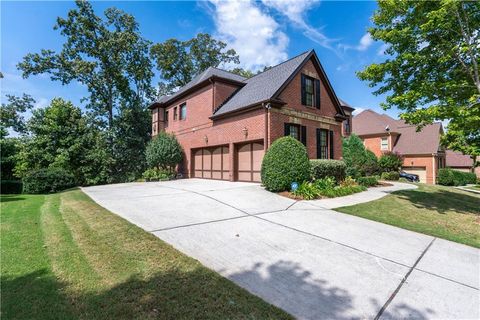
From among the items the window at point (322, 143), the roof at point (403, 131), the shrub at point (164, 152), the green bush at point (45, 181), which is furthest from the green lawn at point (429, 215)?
the roof at point (403, 131)

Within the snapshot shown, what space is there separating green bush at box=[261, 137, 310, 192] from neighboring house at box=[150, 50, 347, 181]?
89.1 inches

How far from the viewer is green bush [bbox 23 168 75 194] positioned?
14.5 m

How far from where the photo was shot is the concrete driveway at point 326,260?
3176 millimetres

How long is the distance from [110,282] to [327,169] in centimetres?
1172

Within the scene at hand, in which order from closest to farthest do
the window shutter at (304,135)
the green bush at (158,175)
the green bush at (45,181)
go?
1. the green bush at (45,181)
2. the window shutter at (304,135)
3. the green bush at (158,175)

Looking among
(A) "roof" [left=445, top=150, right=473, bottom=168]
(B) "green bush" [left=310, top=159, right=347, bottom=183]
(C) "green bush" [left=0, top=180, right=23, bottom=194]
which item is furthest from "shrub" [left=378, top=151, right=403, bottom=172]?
(C) "green bush" [left=0, top=180, right=23, bottom=194]

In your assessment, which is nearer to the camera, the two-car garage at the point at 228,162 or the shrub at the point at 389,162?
the two-car garage at the point at 228,162

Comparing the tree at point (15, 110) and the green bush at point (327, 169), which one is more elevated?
the tree at point (15, 110)

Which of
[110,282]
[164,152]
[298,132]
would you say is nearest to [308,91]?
[298,132]

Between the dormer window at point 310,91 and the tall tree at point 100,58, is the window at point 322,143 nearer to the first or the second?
the dormer window at point 310,91

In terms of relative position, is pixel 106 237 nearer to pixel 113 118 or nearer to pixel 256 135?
pixel 256 135

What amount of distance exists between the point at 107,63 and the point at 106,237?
28.6 meters

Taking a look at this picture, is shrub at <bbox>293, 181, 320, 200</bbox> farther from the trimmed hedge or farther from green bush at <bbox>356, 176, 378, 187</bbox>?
the trimmed hedge

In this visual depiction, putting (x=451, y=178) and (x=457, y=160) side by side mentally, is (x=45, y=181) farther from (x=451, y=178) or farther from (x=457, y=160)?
(x=457, y=160)
